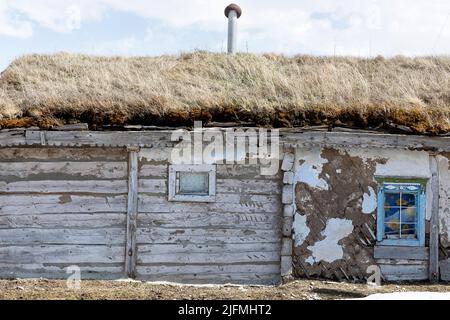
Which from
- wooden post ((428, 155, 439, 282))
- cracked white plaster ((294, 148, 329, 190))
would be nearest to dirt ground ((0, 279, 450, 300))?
wooden post ((428, 155, 439, 282))

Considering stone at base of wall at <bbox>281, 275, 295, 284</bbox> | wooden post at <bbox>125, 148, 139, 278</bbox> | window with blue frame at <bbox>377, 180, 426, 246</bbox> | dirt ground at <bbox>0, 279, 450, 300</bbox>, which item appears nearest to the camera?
dirt ground at <bbox>0, 279, 450, 300</bbox>

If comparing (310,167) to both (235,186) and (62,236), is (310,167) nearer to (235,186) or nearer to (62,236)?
(235,186)

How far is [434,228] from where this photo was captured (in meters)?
9.48

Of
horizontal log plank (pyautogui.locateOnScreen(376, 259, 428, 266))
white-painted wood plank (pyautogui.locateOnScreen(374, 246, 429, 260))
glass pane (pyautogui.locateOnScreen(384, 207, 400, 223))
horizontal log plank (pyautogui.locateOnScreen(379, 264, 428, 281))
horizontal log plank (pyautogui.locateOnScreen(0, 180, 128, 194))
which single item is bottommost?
horizontal log plank (pyautogui.locateOnScreen(379, 264, 428, 281))

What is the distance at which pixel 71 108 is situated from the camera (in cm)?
986

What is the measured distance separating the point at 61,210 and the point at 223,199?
2637 millimetres

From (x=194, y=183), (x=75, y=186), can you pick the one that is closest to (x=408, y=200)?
(x=194, y=183)

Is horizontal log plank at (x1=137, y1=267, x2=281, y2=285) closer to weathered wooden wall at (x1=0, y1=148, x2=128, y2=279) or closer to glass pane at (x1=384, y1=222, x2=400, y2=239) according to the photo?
weathered wooden wall at (x1=0, y1=148, x2=128, y2=279)

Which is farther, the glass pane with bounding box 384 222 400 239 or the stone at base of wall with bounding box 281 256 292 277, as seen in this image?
the glass pane with bounding box 384 222 400 239

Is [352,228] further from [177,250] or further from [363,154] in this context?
[177,250]

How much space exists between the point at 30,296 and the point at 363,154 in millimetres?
5458

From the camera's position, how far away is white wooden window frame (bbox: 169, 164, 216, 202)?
30.8ft

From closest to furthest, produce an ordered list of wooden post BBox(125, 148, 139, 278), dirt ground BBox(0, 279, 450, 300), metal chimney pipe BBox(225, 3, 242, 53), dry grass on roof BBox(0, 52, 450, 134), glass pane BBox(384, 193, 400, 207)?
1. dirt ground BBox(0, 279, 450, 300)
2. wooden post BBox(125, 148, 139, 278)
3. glass pane BBox(384, 193, 400, 207)
4. dry grass on roof BBox(0, 52, 450, 134)
5. metal chimney pipe BBox(225, 3, 242, 53)

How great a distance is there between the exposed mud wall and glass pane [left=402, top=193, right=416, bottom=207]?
0.42 metres
